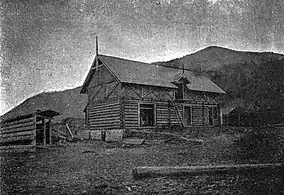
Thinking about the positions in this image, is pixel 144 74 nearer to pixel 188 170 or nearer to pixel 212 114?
pixel 212 114

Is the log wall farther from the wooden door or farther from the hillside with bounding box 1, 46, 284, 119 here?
the wooden door

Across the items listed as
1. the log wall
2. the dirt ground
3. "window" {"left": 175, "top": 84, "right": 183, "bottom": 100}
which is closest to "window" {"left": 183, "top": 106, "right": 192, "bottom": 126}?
"window" {"left": 175, "top": 84, "right": 183, "bottom": 100}

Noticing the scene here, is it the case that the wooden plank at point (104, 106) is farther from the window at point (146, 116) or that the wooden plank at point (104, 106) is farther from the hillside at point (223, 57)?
the hillside at point (223, 57)

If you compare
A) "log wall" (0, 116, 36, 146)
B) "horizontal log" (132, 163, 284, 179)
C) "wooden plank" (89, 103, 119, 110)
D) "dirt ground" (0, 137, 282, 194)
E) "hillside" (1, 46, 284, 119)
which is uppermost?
"hillside" (1, 46, 284, 119)

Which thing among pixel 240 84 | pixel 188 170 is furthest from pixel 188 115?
pixel 188 170

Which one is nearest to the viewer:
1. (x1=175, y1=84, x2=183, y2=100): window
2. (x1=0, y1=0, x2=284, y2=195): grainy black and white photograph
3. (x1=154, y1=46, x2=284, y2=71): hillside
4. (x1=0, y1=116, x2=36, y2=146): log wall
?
(x1=0, y1=0, x2=284, y2=195): grainy black and white photograph

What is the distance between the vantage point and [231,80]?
22.5 meters

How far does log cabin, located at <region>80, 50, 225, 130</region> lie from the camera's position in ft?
45.3

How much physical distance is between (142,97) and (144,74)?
5.81ft

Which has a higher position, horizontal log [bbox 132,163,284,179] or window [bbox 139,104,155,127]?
window [bbox 139,104,155,127]

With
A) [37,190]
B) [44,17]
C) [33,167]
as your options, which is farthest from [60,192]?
[44,17]

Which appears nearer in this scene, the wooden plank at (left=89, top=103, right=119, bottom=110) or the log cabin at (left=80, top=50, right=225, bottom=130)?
the log cabin at (left=80, top=50, right=225, bottom=130)

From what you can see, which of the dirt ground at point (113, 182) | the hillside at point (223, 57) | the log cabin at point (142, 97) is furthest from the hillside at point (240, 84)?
the dirt ground at point (113, 182)

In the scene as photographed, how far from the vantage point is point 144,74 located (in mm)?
15312
